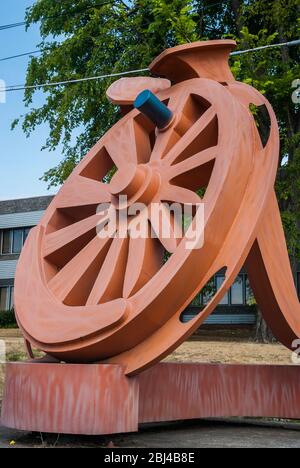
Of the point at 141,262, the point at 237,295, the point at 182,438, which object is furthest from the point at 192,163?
the point at 237,295

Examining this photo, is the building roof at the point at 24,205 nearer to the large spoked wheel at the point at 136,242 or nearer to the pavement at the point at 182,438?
the large spoked wheel at the point at 136,242

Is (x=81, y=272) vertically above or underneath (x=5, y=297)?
above

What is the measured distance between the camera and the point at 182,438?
6.55 metres

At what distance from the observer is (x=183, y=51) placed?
281 inches

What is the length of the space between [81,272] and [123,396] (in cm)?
156

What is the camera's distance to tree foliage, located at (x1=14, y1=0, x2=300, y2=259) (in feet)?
51.6

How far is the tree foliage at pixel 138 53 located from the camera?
1572cm

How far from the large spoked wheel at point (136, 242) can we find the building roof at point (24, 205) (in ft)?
85.6

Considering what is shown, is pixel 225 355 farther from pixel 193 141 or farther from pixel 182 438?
pixel 193 141

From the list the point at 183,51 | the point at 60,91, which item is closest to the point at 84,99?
the point at 60,91

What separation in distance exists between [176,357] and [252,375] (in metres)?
5.93

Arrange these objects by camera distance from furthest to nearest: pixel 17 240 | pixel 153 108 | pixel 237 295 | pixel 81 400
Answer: pixel 17 240, pixel 237 295, pixel 153 108, pixel 81 400

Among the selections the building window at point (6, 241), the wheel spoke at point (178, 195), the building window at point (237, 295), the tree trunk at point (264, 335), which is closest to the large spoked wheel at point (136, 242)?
the wheel spoke at point (178, 195)

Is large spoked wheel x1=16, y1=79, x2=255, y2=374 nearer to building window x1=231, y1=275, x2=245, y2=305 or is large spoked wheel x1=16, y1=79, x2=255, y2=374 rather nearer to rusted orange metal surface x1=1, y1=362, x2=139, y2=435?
rusted orange metal surface x1=1, y1=362, x2=139, y2=435
